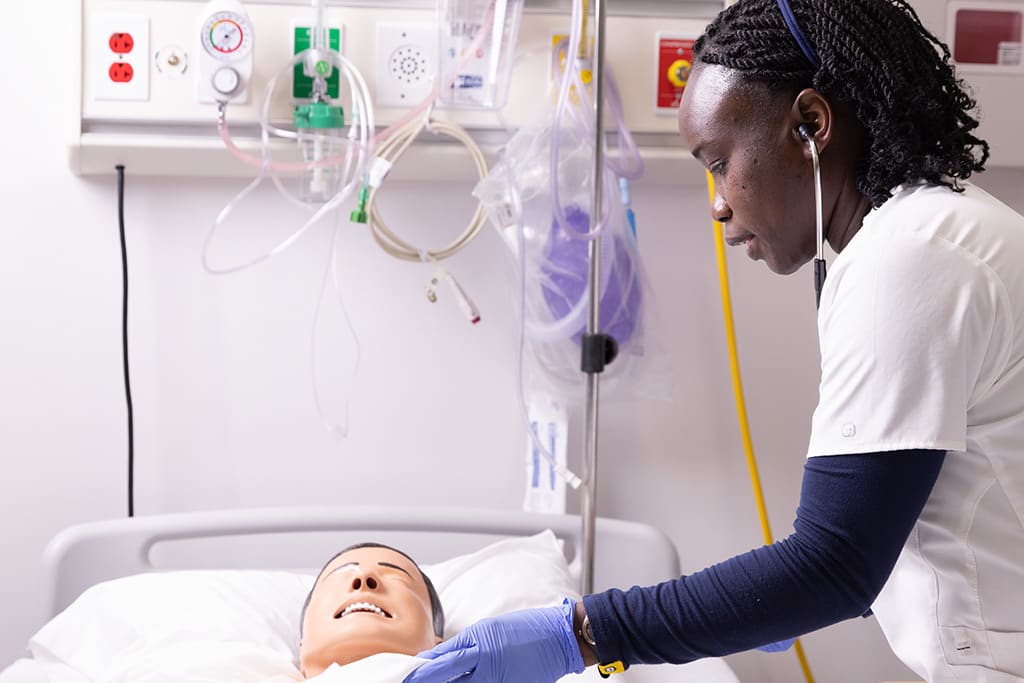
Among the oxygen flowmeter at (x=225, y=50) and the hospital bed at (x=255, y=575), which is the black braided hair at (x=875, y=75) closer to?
the hospital bed at (x=255, y=575)

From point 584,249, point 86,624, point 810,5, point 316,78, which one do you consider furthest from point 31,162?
point 810,5

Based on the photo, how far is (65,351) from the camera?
2023 mm

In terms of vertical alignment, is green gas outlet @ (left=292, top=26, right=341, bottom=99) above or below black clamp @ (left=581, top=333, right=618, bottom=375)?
above

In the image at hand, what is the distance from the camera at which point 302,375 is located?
2092mm

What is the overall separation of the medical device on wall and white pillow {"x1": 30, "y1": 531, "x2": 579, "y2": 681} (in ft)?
2.59

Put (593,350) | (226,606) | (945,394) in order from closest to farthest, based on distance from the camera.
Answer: (945,394) < (226,606) < (593,350)

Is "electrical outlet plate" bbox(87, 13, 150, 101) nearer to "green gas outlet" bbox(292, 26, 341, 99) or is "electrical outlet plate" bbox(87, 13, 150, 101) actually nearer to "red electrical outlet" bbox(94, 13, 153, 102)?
"red electrical outlet" bbox(94, 13, 153, 102)

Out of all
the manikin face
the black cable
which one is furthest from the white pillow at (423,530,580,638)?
the black cable

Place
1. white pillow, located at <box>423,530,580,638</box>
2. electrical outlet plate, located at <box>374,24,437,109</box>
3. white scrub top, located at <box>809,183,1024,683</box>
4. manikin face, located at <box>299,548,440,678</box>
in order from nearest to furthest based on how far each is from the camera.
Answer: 1. white scrub top, located at <box>809,183,1024,683</box>
2. manikin face, located at <box>299,548,440,678</box>
3. white pillow, located at <box>423,530,580,638</box>
4. electrical outlet plate, located at <box>374,24,437,109</box>

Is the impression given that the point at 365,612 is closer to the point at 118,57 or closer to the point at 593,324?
→ the point at 593,324

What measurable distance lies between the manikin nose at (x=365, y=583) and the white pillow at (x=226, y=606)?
0.15 metres

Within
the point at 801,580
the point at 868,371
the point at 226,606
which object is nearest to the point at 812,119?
the point at 868,371

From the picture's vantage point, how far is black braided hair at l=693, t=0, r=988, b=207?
1.09m

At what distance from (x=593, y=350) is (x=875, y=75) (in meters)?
0.79
